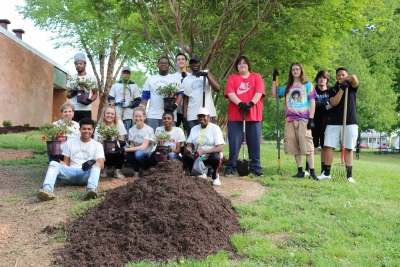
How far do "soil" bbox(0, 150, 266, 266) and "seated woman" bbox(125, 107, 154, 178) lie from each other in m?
1.13

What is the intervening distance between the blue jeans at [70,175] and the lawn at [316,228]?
2103 millimetres

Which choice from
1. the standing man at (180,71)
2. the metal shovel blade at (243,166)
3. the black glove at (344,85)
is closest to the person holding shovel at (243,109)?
the metal shovel blade at (243,166)

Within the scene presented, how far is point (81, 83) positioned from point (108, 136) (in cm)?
142

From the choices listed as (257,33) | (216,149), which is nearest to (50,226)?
(216,149)

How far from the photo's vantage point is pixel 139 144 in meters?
7.09

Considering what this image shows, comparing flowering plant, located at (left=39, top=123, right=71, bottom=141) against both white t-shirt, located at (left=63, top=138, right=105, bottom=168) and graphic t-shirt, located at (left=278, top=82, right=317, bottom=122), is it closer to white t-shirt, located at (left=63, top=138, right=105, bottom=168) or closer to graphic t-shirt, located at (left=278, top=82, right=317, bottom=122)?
white t-shirt, located at (left=63, top=138, right=105, bottom=168)

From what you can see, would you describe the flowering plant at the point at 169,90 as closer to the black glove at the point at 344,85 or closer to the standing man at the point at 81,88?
the standing man at the point at 81,88

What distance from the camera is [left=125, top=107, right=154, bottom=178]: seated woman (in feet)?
22.3

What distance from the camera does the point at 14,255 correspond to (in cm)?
402

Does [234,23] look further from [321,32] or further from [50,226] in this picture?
[50,226]

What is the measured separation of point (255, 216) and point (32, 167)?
5449 millimetres

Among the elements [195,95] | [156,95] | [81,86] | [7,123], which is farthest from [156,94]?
[7,123]

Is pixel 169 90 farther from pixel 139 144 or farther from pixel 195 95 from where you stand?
pixel 139 144

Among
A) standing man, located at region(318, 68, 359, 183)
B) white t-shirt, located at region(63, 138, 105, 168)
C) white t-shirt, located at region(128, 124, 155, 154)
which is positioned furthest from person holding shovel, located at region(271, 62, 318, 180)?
white t-shirt, located at region(63, 138, 105, 168)
